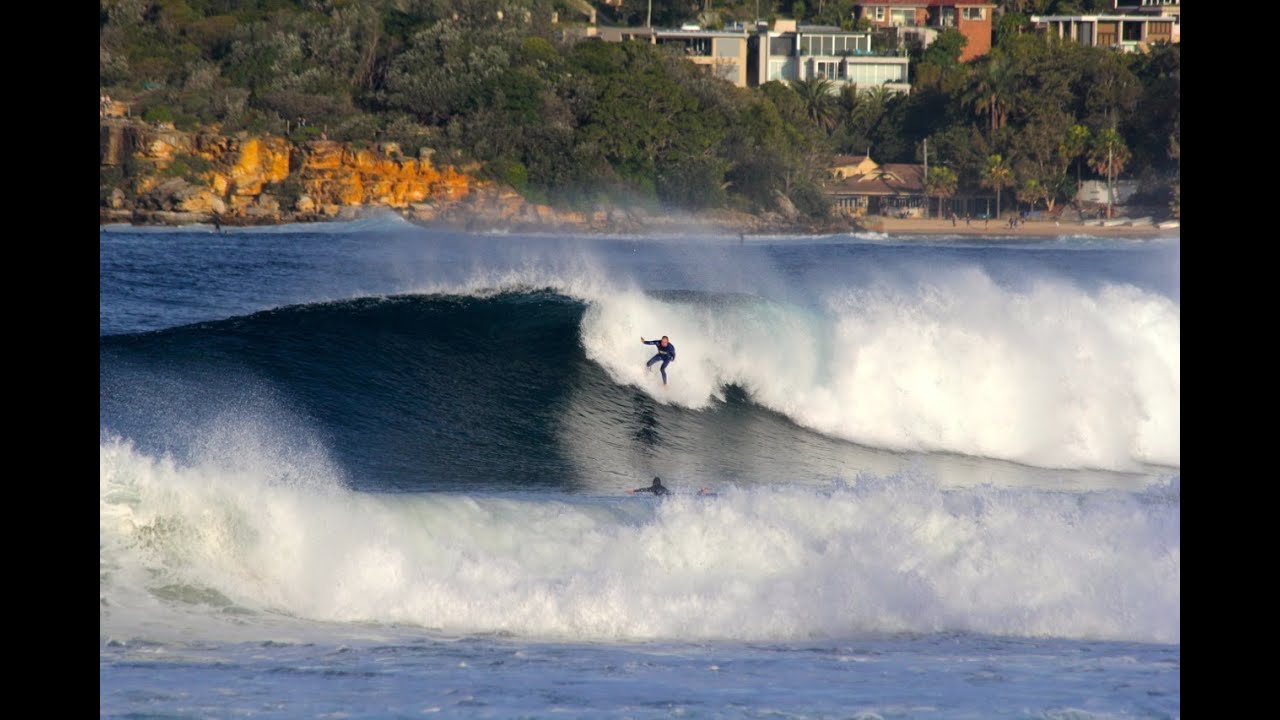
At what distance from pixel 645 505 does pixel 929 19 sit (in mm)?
104642

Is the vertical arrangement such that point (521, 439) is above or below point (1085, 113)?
below

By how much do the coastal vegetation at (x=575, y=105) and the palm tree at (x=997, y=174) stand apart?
13cm

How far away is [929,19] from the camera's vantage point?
10919 centimetres

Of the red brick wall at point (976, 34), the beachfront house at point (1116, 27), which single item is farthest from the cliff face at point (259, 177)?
the beachfront house at point (1116, 27)

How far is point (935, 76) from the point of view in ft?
317

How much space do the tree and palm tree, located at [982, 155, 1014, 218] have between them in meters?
2.06

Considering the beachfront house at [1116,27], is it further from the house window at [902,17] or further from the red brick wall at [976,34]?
the house window at [902,17]

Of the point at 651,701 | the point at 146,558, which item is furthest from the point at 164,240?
the point at 651,701

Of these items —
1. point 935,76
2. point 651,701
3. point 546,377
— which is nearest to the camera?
point 651,701

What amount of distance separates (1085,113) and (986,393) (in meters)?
79.2

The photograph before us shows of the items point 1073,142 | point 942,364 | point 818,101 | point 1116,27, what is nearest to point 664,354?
point 942,364
